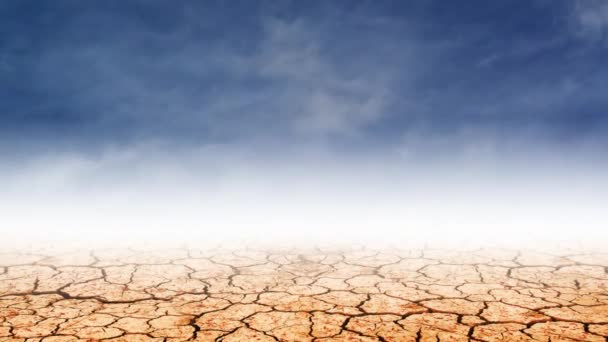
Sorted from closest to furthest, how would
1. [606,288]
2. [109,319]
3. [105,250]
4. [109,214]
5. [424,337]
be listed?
[424,337] < [109,319] < [606,288] < [105,250] < [109,214]

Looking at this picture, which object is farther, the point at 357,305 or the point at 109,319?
the point at 357,305

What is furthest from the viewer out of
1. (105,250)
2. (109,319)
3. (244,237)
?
(244,237)

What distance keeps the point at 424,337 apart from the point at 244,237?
16.9 feet

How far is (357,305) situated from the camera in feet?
9.30

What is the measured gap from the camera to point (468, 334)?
2.23m

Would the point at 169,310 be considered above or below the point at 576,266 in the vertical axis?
below

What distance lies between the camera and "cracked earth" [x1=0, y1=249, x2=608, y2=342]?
2.29m

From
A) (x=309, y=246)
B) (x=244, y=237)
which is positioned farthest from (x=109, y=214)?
(x=309, y=246)

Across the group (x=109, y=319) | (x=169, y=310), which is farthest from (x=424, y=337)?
(x=109, y=319)

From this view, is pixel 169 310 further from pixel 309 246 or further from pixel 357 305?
pixel 309 246

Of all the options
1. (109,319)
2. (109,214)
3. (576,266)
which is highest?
(109,214)

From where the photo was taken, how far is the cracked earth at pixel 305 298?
229cm

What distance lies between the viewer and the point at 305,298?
3020 mm

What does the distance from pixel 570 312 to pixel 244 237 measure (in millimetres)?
5277
